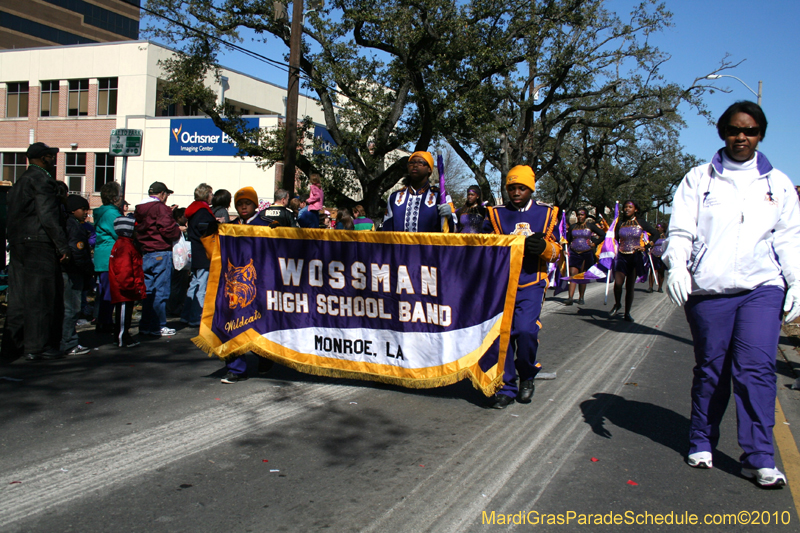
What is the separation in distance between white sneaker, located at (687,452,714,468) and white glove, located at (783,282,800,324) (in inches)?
36.9

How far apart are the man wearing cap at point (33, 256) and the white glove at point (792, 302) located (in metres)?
6.14

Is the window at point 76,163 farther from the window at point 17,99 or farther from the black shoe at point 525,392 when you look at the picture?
the black shoe at point 525,392

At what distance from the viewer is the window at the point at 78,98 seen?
42.6 metres

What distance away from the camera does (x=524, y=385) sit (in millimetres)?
5516

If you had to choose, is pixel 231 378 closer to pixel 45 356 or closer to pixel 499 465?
pixel 45 356

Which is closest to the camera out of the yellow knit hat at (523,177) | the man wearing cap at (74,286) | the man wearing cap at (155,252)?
the yellow knit hat at (523,177)

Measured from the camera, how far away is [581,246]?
13727 mm

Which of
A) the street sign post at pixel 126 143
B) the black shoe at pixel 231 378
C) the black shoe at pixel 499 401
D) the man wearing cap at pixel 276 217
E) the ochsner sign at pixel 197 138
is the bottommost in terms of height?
the black shoe at pixel 231 378

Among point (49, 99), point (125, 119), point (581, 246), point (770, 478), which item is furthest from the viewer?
point (49, 99)

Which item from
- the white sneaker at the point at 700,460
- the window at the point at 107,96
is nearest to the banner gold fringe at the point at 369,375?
the white sneaker at the point at 700,460

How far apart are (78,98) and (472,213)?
1607 inches

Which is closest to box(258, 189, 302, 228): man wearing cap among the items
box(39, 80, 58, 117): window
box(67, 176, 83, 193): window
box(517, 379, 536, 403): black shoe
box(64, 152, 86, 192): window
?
box(517, 379, 536, 403): black shoe

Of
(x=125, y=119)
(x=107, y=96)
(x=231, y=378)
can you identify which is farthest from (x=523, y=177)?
(x=107, y=96)

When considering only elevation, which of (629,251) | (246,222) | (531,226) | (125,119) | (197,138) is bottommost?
(629,251)
